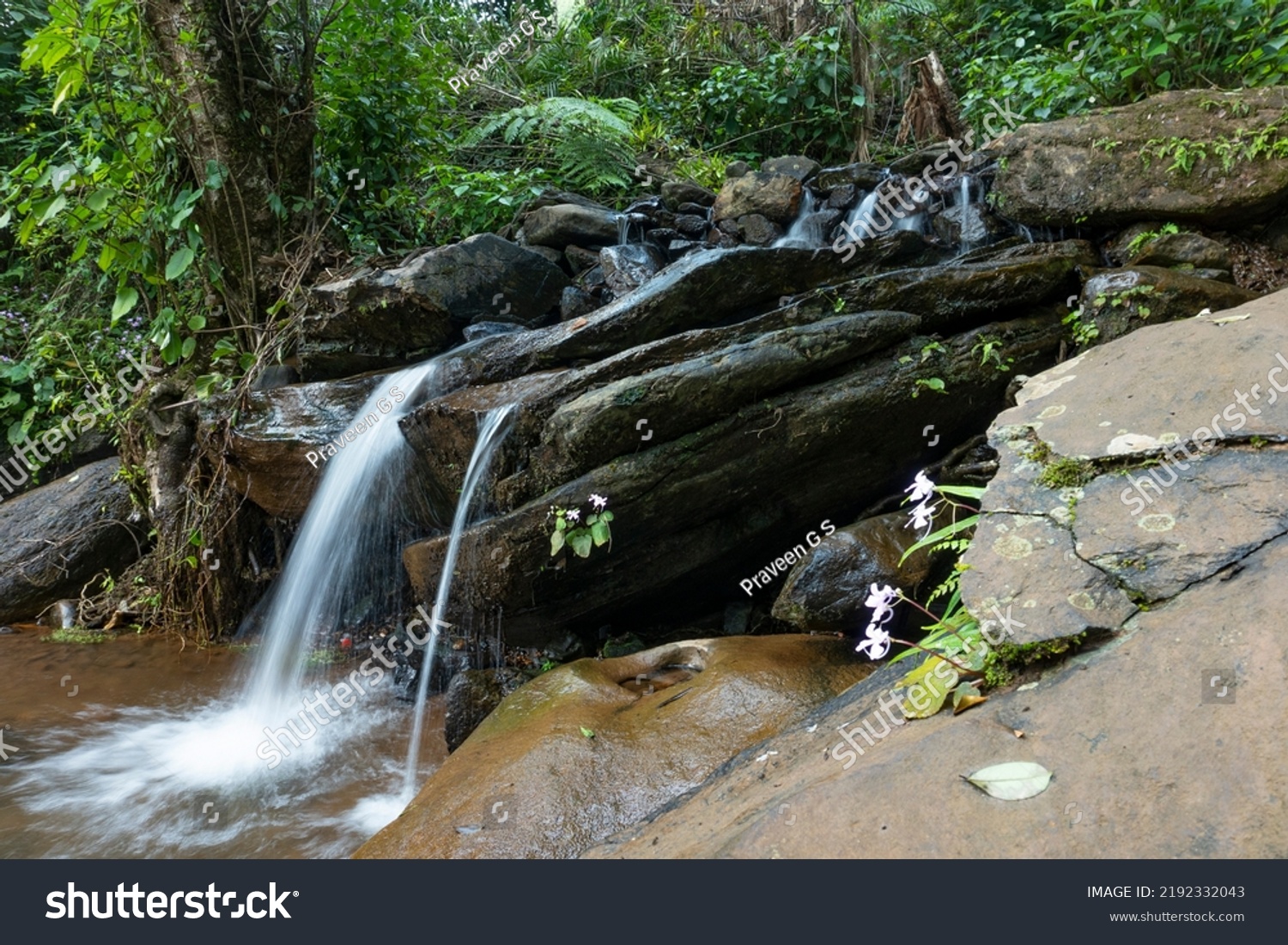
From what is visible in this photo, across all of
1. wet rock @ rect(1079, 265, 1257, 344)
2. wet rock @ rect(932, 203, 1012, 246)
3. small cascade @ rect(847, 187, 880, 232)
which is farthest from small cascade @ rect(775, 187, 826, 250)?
wet rock @ rect(1079, 265, 1257, 344)

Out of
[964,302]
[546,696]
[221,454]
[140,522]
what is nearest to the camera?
[546,696]

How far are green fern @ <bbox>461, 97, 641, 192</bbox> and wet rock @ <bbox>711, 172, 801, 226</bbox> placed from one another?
1.69m

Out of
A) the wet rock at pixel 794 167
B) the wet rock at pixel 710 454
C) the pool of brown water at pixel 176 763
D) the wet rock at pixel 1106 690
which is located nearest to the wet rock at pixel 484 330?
the wet rock at pixel 710 454

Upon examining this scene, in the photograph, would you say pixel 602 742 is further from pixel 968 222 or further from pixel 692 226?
pixel 692 226

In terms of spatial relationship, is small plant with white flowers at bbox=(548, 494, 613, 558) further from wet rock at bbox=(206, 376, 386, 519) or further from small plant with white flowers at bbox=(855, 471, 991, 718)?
wet rock at bbox=(206, 376, 386, 519)

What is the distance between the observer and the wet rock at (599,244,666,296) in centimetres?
721

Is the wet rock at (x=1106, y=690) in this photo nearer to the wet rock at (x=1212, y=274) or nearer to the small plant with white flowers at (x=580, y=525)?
the small plant with white flowers at (x=580, y=525)

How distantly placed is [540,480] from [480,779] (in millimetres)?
1924

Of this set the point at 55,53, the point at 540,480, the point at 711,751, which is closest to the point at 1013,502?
the point at 711,751

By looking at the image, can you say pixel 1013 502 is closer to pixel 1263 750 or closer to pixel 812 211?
pixel 1263 750

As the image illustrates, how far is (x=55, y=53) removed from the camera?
5.61 meters

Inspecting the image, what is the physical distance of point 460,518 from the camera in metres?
4.92

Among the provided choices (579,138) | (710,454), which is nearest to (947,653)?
(710,454)

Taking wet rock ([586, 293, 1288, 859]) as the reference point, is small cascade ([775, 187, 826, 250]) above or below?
above
